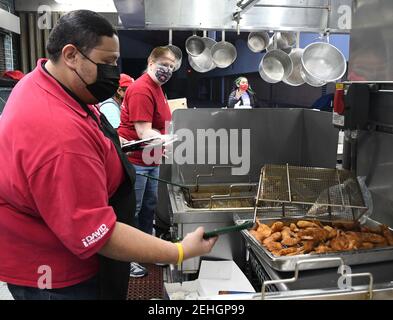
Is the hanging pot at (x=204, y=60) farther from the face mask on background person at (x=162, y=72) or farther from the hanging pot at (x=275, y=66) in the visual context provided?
the face mask on background person at (x=162, y=72)

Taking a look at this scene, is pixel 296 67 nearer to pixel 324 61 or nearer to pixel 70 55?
pixel 324 61

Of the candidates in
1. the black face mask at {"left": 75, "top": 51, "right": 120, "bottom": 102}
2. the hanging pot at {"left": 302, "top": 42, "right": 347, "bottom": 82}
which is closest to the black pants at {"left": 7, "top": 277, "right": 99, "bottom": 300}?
the black face mask at {"left": 75, "top": 51, "right": 120, "bottom": 102}

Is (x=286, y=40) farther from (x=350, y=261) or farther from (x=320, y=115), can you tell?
(x=350, y=261)

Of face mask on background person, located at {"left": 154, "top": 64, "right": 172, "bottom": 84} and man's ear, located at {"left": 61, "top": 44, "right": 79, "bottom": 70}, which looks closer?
man's ear, located at {"left": 61, "top": 44, "right": 79, "bottom": 70}

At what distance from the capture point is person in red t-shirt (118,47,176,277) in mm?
2330

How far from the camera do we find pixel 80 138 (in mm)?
907

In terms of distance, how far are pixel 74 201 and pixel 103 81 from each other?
1.16ft

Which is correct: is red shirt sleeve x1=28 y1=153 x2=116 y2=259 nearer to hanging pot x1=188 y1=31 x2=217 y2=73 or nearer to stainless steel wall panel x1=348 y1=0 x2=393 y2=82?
stainless steel wall panel x1=348 y1=0 x2=393 y2=82

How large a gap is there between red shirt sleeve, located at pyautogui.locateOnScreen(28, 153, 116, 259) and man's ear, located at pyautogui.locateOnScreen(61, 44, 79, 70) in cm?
27

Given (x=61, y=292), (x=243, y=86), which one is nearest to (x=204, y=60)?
(x=243, y=86)

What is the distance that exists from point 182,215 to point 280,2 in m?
2.57

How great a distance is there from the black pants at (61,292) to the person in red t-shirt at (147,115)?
50.2 inches

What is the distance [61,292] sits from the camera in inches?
41.6

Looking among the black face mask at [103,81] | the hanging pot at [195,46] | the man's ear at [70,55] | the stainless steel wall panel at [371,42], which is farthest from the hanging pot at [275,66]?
the man's ear at [70,55]
